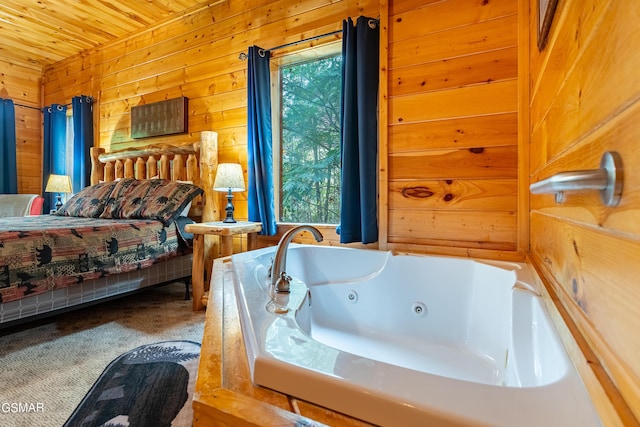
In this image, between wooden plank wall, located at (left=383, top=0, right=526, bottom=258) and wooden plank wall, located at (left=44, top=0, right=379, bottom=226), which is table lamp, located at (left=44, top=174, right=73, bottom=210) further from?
wooden plank wall, located at (left=383, top=0, right=526, bottom=258)

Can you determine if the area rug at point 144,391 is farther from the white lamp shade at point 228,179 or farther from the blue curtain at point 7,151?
the blue curtain at point 7,151

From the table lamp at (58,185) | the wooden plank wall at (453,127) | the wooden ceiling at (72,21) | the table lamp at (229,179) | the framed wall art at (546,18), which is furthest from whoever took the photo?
the table lamp at (58,185)

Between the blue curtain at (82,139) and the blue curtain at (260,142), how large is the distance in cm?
235

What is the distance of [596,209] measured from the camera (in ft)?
1.90

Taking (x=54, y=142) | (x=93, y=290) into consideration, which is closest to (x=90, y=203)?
(x=93, y=290)

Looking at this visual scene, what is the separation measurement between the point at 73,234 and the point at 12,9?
2839 mm

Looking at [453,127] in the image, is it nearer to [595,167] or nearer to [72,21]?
[595,167]

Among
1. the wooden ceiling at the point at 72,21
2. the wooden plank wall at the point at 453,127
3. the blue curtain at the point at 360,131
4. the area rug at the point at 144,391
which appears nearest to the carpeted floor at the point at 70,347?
the area rug at the point at 144,391

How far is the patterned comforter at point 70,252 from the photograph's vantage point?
1.62 metres

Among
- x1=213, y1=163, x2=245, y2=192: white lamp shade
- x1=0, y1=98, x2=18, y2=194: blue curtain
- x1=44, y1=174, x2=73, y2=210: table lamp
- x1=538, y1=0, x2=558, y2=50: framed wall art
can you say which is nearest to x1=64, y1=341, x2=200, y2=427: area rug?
x1=213, y1=163, x2=245, y2=192: white lamp shade

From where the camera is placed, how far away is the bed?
1665 mm

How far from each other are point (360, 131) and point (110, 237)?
1.71 m

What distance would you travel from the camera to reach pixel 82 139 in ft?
12.0

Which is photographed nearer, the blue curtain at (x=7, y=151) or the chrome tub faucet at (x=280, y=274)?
the chrome tub faucet at (x=280, y=274)
